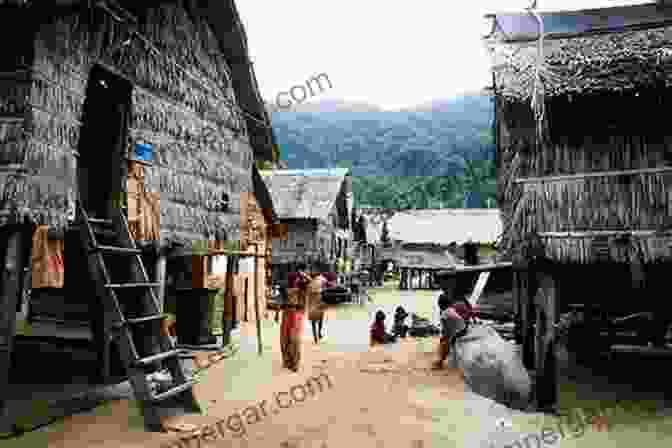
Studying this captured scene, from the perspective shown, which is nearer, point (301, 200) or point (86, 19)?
point (86, 19)

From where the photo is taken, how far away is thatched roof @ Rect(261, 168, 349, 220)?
87.8ft

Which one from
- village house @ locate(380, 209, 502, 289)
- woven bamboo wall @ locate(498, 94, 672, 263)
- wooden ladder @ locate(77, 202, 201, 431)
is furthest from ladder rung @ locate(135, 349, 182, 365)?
village house @ locate(380, 209, 502, 289)

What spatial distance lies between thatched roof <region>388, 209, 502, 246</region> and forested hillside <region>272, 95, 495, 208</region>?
891 inches

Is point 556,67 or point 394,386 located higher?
point 556,67

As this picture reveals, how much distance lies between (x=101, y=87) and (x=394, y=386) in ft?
23.3

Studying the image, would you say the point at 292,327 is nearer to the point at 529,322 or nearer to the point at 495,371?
the point at 495,371

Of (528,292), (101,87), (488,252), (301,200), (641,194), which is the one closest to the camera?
(641,194)

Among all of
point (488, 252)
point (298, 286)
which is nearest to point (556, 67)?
point (298, 286)

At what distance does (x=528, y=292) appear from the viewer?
942 cm

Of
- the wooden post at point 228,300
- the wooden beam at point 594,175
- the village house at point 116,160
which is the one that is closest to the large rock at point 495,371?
the wooden beam at point 594,175

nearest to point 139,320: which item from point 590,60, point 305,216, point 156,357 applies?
point 156,357

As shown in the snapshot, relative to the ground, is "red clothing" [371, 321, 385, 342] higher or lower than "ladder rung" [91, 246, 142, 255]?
lower

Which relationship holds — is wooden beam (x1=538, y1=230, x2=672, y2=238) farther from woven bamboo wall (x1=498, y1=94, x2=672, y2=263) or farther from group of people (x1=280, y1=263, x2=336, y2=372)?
group of people (x1=280, y1=263, x2=336, y2=372)

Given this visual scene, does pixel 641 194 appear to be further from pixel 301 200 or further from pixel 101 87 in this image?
pixel 301 200
